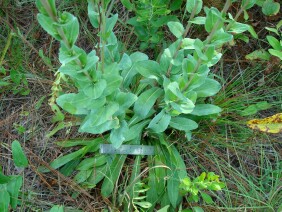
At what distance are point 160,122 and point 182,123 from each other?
147 millimetres

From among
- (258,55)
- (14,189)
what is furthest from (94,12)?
(258,55)

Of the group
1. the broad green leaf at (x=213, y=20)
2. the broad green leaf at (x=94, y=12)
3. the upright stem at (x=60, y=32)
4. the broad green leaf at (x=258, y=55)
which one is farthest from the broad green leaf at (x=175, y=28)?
the broad green leaf at (x=258, y=55)

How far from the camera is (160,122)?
2.18 m

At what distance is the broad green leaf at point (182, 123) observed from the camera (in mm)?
2227

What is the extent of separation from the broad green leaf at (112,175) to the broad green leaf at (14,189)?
0.47m

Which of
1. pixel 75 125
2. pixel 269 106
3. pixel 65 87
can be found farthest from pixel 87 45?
→ pixel 269 106

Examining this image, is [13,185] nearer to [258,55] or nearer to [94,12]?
[94,12]

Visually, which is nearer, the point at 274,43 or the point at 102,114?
the point at 102,114

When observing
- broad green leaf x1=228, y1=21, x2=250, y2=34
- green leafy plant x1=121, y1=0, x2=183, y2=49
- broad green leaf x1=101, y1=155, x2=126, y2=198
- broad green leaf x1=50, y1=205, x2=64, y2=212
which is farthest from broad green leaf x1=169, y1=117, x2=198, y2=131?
broad green leaf x1=50, y1=205, x2=64, y2=212

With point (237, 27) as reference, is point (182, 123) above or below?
below

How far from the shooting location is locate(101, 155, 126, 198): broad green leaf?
2324 millimetres

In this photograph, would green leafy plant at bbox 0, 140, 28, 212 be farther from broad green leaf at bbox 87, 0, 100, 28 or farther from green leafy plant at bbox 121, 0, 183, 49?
green leafy plant at bbox 121, 0, 183, 49

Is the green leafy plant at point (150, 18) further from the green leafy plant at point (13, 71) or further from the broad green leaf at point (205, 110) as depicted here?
the green leafy plant at point (13, 71)

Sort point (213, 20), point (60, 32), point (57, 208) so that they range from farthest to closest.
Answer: point (57, 208)
point (213, 20)
point (60, 32)
